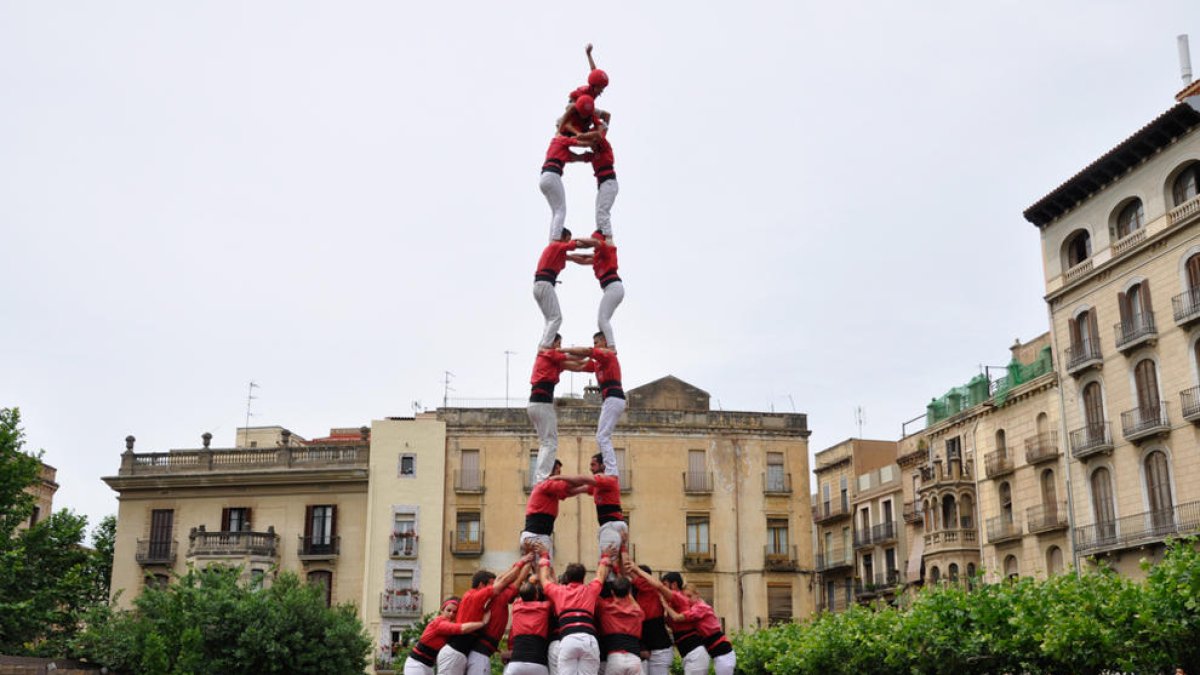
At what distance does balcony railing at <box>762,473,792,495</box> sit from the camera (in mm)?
53531

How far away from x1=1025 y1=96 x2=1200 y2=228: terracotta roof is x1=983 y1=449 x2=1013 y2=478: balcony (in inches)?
350

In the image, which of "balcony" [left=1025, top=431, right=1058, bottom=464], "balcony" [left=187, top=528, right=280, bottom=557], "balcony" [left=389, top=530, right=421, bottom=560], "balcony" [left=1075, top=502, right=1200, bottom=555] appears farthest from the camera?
"balcony" [left=389, top=530, right=421, bottom=560]

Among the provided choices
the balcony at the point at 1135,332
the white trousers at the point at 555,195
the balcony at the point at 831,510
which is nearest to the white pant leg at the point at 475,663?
the white trousers at the point at 555,195

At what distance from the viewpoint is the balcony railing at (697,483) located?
5284 cm

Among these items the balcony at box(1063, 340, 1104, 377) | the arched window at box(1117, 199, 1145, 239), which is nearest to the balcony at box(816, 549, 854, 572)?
the balcony at box(1063, 340, 1104, 377)

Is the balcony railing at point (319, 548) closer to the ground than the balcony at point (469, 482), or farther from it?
closer to the ground

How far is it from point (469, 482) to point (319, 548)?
6653mm

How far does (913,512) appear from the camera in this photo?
54844 millimetres

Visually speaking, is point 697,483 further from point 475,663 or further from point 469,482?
point 475,663

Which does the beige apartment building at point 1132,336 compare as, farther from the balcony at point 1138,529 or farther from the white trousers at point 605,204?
the white trousers at point 605,204

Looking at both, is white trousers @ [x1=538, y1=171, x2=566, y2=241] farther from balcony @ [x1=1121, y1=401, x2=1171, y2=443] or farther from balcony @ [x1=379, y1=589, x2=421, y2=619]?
balcony @ [x1=379, y1=589, x2=421, y2=619]

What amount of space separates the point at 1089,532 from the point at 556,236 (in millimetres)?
29892

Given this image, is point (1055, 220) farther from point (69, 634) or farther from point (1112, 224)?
point (69, 634)

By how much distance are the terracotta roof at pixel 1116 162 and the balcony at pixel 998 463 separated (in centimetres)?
888
